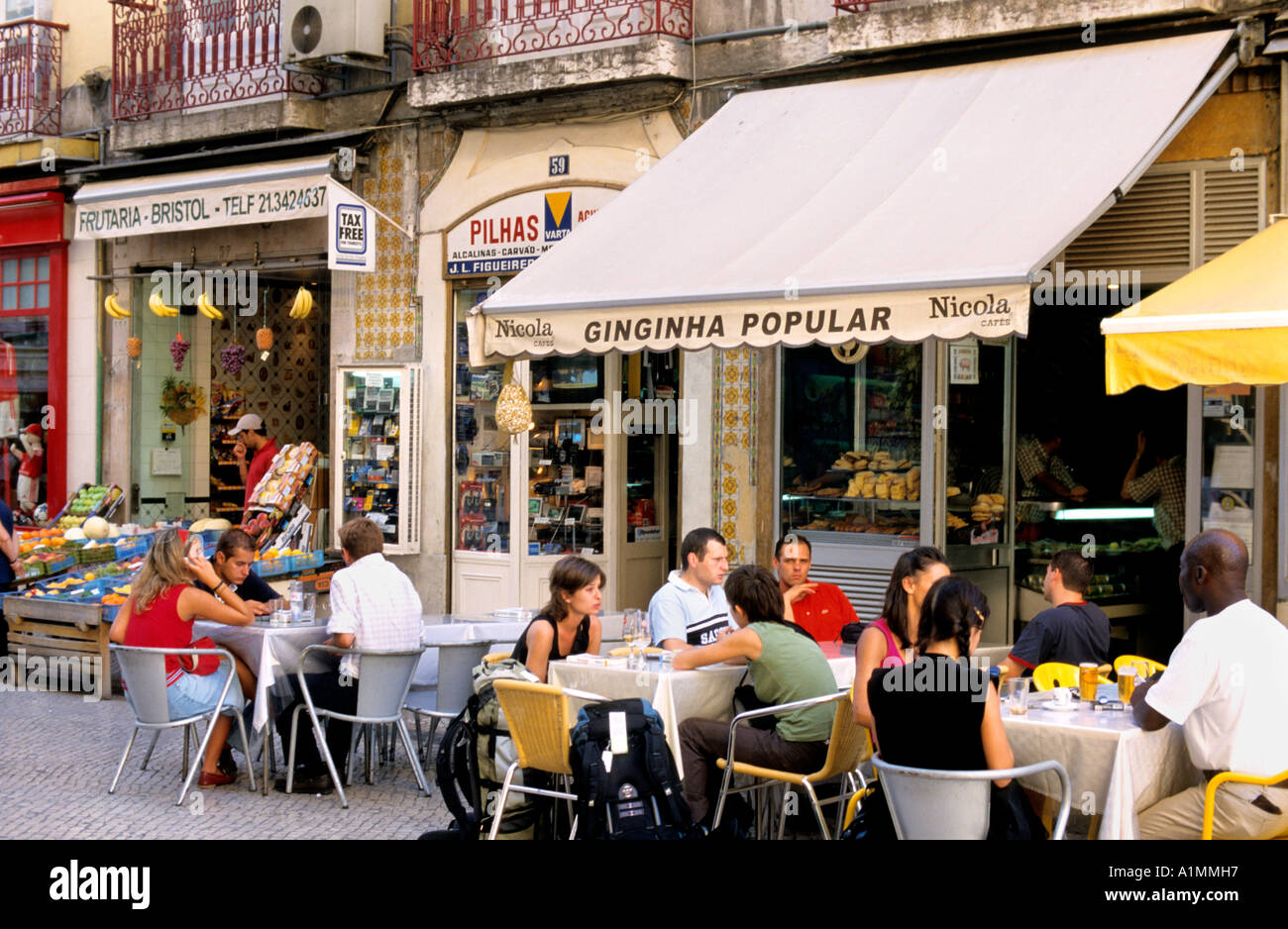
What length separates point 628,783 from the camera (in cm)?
614

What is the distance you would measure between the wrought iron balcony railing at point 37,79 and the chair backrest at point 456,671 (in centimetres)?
1117

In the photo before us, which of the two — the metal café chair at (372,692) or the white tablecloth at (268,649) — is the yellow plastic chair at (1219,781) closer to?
the metal café chair at (372,692)

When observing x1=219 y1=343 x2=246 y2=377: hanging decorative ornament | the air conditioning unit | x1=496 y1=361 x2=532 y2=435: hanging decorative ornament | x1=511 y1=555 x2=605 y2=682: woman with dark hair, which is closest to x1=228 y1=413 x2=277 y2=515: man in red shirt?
x1=219 y1=343 x2=246 y2=377: hanging decorative ornament

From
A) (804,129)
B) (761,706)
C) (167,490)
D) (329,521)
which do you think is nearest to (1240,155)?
(804,129)

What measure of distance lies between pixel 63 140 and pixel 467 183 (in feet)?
19.4

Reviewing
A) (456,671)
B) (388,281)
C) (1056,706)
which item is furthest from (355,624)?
(388,281)

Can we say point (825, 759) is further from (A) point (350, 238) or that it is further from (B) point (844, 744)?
(A) point (350, 238)

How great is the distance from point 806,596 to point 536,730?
2.60 meters

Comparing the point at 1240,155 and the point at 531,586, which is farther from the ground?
the point at 1240,155

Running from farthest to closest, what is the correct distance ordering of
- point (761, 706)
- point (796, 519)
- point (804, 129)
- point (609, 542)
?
1. point (609, 542)
2. point (796, 519)
3. point (804, 129)
4. point (761, 706)

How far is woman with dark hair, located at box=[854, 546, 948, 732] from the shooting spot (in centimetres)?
647

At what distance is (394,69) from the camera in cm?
1372
